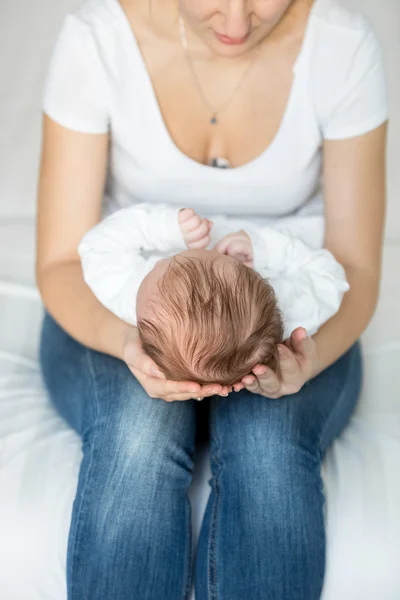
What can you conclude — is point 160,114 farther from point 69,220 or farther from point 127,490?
point 127,490

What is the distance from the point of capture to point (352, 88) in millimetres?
1158

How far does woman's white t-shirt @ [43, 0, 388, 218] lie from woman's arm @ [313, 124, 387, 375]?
0.11 feet

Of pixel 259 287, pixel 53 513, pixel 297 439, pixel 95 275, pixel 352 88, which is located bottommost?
pixel 53 513

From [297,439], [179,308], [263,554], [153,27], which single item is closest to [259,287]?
[179,308]

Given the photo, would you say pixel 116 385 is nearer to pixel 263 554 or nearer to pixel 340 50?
pixel 263 554

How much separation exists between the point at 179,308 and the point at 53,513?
38cm

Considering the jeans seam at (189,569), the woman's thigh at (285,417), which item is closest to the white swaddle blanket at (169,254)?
the woman's thigh at (285,417)

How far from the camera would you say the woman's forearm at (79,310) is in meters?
1.13

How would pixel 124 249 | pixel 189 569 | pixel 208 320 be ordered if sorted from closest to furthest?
pixel 208 320 → pixel 189 569 → pixel 124 249

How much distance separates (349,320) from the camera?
3.89 ft

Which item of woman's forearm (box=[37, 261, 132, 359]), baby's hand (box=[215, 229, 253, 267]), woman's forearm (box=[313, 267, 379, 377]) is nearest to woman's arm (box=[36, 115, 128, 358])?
woman's forearm (box=[37, 261, 132, 359])

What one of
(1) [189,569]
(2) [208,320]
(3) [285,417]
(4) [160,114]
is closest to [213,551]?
(1) [189,569]

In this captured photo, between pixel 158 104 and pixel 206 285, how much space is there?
407mm

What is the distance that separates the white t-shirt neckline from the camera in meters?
1.16
